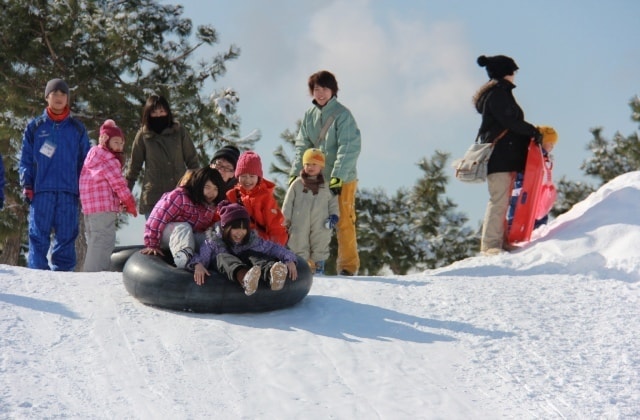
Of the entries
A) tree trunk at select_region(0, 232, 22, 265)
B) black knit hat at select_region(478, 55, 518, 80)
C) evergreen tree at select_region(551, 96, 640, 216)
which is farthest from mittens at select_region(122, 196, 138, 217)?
evergreen tree at select_region(551, 96, 640, 216)

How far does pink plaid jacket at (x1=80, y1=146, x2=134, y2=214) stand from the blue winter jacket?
11.2 inches

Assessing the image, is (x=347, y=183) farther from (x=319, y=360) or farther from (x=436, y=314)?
(x=319, y=360)

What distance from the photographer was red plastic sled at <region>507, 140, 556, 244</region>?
27.2 feet

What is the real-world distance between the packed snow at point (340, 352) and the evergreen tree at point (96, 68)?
670cm

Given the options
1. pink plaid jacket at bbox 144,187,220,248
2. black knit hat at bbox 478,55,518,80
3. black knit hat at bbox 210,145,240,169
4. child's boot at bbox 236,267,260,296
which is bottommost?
child's boot at bbox 236,267,260,296

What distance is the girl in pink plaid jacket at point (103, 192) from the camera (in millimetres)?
7691

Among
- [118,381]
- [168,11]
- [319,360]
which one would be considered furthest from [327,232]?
[168,11]

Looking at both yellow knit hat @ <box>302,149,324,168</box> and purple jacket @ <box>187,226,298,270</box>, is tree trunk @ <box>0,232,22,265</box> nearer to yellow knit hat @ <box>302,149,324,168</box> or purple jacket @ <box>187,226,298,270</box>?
yellow knit hat @ <box>302,149,324,168</box>

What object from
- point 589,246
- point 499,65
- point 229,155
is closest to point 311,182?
point 229,155

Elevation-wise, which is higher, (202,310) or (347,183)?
(347,183)

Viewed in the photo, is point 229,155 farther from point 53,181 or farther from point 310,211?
point 53,181

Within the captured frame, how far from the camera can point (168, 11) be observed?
46.3 feet

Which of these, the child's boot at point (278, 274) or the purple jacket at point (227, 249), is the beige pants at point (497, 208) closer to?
the purple jacket at point (227, 249)

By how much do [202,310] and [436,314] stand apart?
5.58ft
